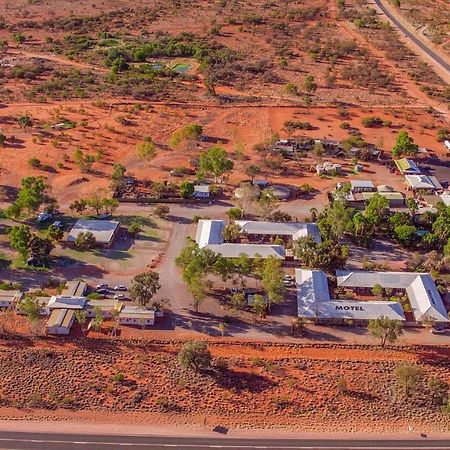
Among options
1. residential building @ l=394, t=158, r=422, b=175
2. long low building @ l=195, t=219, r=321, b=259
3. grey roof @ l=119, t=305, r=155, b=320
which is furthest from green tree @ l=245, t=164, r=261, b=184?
grey roof @ l=119, t=305, r=155, b=320

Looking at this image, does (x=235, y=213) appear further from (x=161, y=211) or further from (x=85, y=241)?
(x=85, y=241)

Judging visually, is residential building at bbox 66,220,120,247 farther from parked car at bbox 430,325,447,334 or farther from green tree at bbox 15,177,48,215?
parked car at bbox 430,325,447,334

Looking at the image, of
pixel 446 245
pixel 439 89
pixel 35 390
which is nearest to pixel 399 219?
pixel 446 245

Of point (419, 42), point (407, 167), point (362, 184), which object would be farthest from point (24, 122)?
point (419, 42)

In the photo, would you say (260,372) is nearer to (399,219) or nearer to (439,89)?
(399,219)

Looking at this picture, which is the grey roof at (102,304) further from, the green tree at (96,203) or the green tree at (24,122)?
the green tree at (24,122)

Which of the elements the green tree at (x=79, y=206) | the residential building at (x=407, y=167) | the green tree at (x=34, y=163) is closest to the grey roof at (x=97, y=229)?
the green tree at (x=79, y=206)
